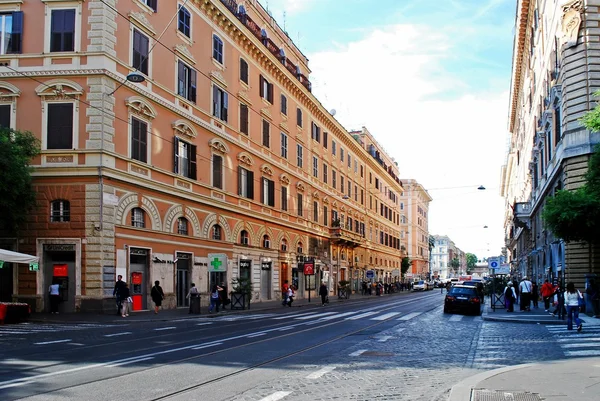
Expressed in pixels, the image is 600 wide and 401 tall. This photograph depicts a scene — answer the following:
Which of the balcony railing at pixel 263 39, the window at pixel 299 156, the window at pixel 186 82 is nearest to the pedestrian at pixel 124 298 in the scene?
the window at pixel 186 82

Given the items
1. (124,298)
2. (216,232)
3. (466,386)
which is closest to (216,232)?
(216,232)

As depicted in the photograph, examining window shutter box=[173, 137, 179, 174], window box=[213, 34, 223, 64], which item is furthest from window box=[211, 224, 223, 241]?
window box=[213, 34, 223, 64]

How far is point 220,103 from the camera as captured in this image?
39.3 m

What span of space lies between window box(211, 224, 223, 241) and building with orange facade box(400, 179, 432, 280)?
78069 mm

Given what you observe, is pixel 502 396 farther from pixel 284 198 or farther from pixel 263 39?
pixel 284 198

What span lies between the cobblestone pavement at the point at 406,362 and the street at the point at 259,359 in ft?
0.07

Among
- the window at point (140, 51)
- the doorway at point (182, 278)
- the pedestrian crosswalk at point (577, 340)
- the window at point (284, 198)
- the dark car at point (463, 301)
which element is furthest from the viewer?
the window at point (284, 198)

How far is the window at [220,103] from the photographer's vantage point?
38600 mm

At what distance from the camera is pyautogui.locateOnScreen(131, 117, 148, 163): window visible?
99.4 feet

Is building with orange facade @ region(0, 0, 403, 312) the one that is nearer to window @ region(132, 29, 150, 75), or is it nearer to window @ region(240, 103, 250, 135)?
window @ region(132, 29, 150, 75)

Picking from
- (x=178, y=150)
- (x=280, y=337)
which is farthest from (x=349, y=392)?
(x=178, y=150)

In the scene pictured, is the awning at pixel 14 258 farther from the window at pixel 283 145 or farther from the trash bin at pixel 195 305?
the window at pixel 283 145

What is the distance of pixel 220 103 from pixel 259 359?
28.1 meters

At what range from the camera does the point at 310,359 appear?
43.1 feet
